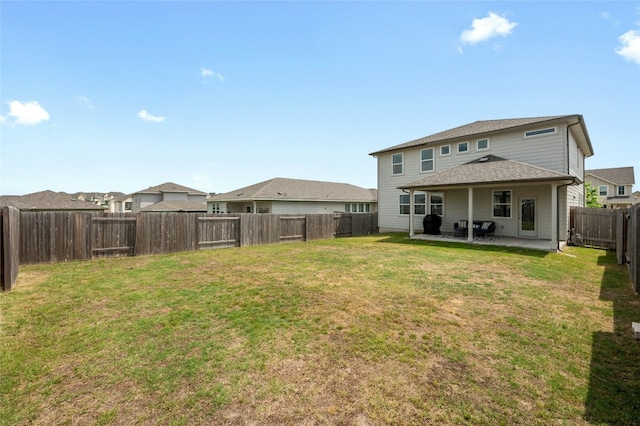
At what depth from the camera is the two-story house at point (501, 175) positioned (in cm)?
1262

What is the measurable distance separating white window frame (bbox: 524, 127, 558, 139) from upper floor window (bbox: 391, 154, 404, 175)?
22.7ft

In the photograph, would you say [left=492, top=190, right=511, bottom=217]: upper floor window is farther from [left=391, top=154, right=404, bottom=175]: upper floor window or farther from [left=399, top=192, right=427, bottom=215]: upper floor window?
[left=391, top=154, right=404, bottom=175]: upper floor window

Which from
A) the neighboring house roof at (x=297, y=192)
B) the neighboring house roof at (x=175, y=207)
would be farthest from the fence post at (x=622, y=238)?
the neighboring house roof at (x=175, y=207)

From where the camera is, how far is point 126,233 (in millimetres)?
10609

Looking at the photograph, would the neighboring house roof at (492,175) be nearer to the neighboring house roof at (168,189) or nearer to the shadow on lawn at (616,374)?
the shadow on lawn at (616,374)

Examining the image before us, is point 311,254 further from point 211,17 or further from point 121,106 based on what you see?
point 121,106

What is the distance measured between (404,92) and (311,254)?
9803 millimetres

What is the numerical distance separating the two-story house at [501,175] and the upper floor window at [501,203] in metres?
0.04

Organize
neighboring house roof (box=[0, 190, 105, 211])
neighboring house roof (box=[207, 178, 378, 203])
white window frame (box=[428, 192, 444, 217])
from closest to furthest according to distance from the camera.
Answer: white window frame (box=[428, 192, 444, 217]), neighboring house roof (box=[207, 178, 378, 203]), neighboring house roof (box=[0, 190, 105, 211])

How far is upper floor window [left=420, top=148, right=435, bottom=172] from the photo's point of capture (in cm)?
1784

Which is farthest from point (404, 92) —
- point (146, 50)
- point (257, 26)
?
point (146, 50)

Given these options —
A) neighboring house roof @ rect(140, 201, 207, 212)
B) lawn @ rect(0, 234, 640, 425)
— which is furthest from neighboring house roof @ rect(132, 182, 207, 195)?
lawn @ rect(0, 234, 640, 425)

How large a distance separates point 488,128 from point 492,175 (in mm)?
4613

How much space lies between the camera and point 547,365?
119 inches
